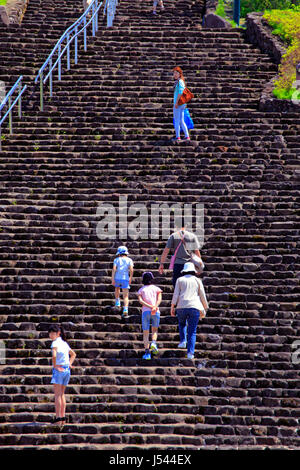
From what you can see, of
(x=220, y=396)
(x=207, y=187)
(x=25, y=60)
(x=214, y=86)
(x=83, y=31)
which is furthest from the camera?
(x=83, y=31)

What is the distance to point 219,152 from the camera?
16.5m

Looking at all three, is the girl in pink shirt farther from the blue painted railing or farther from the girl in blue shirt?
the blue painted railing

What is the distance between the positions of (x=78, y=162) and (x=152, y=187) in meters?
1.72

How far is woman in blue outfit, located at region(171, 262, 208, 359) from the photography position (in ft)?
36.0

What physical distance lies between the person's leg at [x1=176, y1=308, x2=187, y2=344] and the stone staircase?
27 cm

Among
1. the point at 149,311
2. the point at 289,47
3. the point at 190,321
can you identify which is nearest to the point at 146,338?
the point at 149,311

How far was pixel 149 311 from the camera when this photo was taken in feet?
36.5

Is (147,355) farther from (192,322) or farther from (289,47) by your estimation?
(289,47)

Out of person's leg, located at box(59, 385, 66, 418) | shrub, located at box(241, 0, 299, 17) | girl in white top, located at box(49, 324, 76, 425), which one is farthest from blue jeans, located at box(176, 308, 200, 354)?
shrub, located at box(241, 0, 299, 17)

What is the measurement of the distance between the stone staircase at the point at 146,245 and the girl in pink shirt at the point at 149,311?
0.23 meters

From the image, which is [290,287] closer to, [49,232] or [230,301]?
[230,301]

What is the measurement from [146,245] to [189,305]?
3.13 m
